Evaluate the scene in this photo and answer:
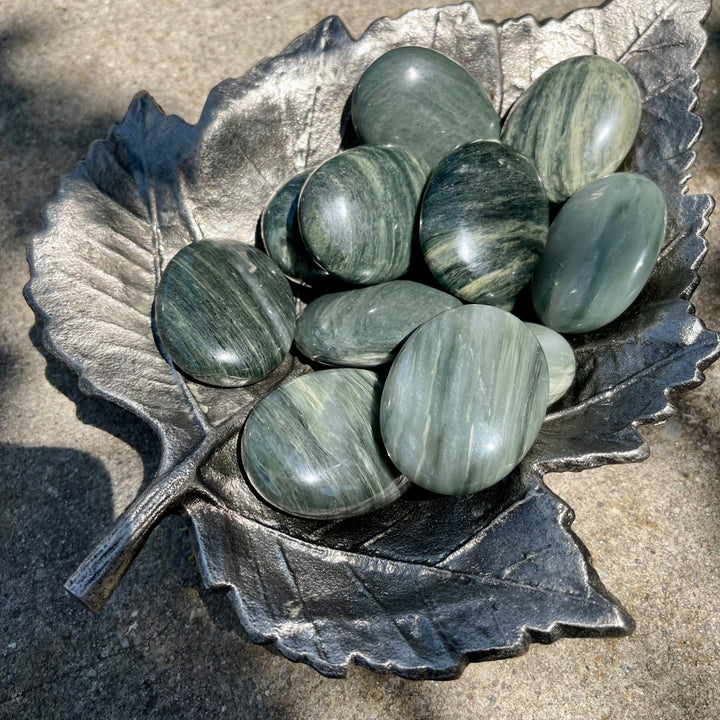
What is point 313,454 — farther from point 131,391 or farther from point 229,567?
point 131,391

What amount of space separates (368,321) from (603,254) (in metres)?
0.34

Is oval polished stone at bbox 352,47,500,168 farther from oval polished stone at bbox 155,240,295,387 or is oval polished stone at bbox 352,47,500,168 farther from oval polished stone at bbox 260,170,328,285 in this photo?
oval polished stone at bbox 155,240,295,387

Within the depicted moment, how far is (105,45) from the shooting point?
1949 mm

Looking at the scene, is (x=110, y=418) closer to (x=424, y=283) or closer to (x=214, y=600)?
(x=214, y=600)

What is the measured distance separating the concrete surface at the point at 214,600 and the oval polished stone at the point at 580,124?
495 mm

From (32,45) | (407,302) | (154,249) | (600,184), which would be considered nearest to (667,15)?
(600,184)

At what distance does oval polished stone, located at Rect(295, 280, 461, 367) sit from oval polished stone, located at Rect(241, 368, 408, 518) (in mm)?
63

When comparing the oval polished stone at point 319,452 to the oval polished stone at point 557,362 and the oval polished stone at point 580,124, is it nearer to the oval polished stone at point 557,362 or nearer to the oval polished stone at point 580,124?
the oval polished stone at point 557,362

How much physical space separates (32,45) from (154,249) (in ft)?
3.79

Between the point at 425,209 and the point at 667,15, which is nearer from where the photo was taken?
the point at 425,209

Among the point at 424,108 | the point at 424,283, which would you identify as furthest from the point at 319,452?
the point at 424,108

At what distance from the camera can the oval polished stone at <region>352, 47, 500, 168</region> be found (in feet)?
3.75

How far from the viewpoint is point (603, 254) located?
39.2 inches

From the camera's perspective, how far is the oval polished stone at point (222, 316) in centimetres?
101
